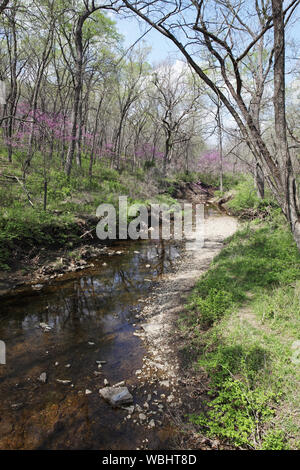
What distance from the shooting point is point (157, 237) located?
12.4 metres

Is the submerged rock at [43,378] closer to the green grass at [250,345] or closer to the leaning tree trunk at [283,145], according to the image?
the green grass at [250,345]

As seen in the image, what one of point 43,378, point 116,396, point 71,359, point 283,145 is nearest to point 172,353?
point 116,396

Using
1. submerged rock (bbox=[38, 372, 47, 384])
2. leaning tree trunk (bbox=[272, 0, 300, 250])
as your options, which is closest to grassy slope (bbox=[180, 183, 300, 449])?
leaning tree trunk (bbox=[272, 0, 300, 250])

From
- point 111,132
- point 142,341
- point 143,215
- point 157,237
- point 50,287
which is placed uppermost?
point 111,132

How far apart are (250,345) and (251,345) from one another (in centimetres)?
2

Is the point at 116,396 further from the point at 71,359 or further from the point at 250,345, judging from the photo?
the point at 250,345

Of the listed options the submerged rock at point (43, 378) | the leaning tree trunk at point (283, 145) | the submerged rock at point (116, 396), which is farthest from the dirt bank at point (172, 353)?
the leaning tree trunk at point (283, 145)

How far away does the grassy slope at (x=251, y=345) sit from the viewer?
9.10ft

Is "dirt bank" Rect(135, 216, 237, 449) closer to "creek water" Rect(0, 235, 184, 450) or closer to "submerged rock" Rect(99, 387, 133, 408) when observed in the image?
"creek water" Rect(0, 235, 184, 450)

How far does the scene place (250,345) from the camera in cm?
379

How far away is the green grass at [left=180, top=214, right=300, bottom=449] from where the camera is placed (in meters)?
2.77

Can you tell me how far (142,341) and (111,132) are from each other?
4423cm
